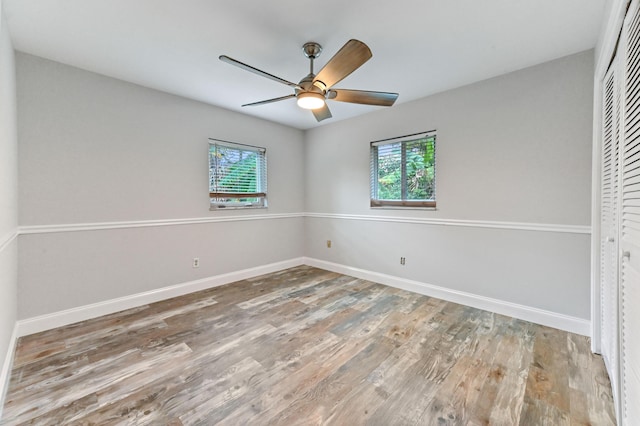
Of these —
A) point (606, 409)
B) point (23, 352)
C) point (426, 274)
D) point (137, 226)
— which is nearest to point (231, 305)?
point (137, 226)

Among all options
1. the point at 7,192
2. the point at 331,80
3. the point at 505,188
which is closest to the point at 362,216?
the point at 505,188

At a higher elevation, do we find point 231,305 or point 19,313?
point 19,313

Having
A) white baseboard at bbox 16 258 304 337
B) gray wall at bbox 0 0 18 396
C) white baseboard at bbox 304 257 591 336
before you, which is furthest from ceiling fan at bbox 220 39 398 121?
white baseboard at bbox 16 258 304 337

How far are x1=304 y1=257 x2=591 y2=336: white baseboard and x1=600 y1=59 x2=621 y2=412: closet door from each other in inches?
16.1

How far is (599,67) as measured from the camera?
2016 millimetres

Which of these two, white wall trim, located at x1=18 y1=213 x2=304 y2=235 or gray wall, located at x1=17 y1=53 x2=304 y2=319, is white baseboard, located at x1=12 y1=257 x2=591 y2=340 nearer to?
gray wall, located at x1=17 y1=53 x2=304 y2=319

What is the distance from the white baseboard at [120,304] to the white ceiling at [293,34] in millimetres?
2359

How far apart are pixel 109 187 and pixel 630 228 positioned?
13.1 feet

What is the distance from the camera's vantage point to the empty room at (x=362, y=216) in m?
1.64

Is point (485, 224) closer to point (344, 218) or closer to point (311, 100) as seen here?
point (344, 218)

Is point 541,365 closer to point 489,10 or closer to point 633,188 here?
point 633,188

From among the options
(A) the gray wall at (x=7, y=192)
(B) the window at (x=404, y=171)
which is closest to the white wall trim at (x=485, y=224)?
(B) the window at (x=404, y=171)

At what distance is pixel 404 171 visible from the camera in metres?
3.65

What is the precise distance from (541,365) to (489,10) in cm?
253
